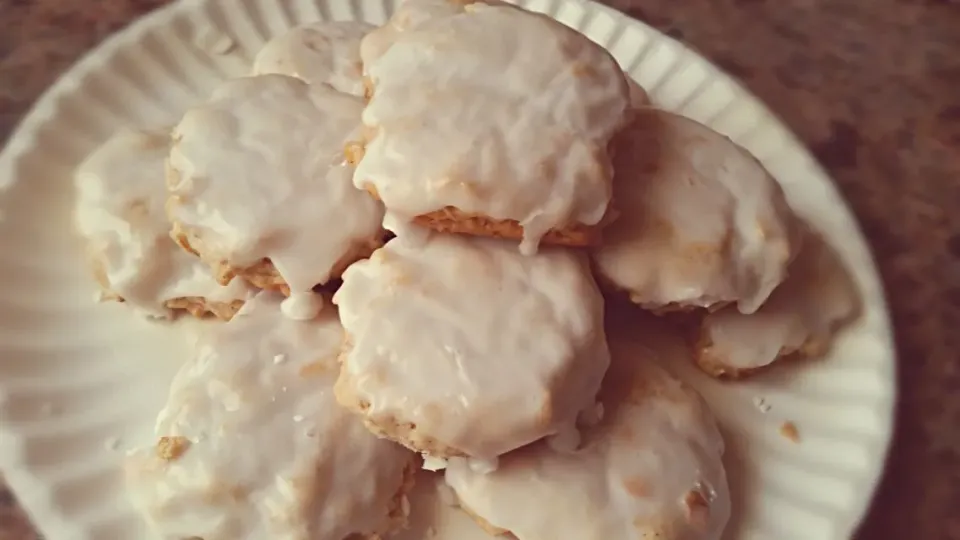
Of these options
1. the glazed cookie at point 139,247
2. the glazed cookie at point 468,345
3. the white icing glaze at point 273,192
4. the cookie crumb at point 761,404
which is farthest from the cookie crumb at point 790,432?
the glazed cookie at point 139,247

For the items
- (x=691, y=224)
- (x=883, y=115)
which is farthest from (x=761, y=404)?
(x=883, y=115)

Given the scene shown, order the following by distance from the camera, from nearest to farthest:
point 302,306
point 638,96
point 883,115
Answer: point 302,306, point 638,96, point 883,115

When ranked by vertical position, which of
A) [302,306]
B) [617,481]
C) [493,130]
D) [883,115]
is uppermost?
[493,130]

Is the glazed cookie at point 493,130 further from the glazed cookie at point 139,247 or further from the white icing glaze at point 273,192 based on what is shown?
the glazed cookie at point 139,247

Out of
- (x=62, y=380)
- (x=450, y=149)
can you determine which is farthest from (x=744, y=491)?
(x=62, y=380)

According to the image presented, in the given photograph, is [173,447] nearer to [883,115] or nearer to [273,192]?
[273,192]

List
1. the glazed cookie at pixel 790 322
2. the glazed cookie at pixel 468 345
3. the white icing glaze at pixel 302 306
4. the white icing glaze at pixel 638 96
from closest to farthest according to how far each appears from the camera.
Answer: the glazed cookie at pixel 468 345
the white icing glaze at pixel 302 306
the glazed cookie at pixel 790 322
the white icing glaze at pixel 638 96

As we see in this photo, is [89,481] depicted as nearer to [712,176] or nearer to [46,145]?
[46,145]
